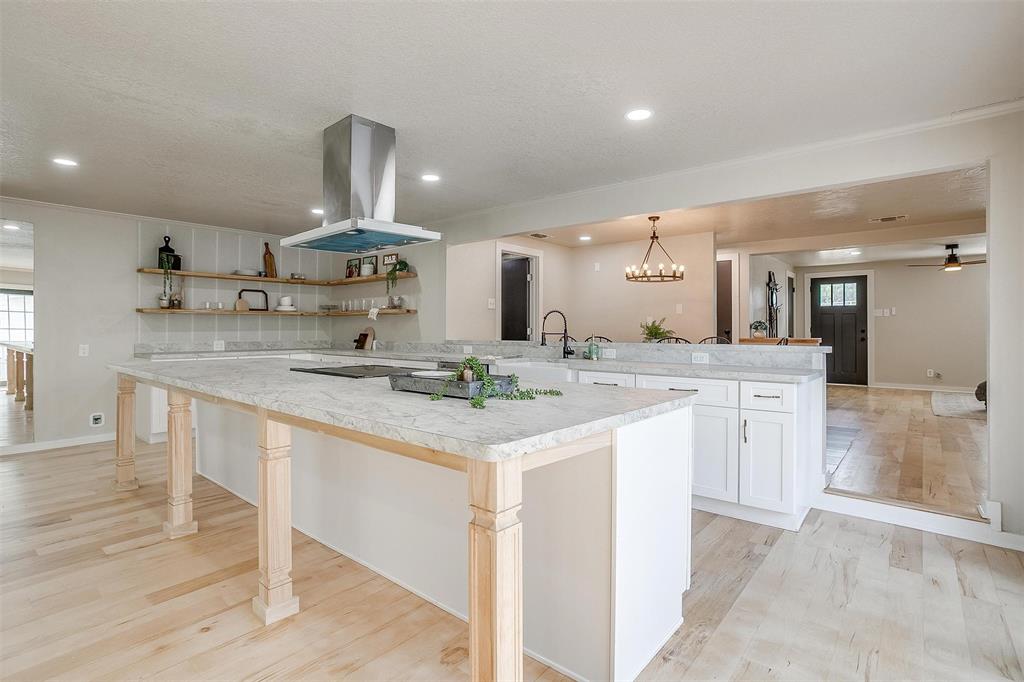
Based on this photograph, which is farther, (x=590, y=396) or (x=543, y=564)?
(x=590, y=396)

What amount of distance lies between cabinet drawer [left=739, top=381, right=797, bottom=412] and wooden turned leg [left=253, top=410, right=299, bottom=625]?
2451 millimetres

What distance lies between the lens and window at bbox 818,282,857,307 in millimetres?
9594

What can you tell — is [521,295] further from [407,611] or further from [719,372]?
[407,611]

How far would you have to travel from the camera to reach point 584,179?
153 inches

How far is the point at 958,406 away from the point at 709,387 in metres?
6.12

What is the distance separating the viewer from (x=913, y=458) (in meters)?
4.20

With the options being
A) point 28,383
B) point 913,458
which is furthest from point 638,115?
point 28,383

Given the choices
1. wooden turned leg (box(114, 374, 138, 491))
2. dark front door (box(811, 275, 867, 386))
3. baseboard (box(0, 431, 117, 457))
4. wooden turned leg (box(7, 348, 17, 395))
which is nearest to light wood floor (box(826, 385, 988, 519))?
dark front door (box(811, 275, 867, 386))

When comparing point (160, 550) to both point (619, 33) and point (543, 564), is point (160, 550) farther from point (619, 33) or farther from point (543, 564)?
point (619, 33)

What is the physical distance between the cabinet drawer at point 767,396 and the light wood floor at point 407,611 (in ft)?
2.28

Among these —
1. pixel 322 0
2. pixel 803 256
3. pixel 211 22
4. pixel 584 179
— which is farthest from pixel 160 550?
pixel 803 256

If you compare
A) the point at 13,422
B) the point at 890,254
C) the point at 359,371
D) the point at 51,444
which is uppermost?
the point at 890,254

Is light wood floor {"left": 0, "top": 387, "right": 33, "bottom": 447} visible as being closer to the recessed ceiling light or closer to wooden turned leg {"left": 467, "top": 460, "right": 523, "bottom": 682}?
wooden turned leg {"left": 467, "top": 460, "right": 523, "bottom": 682}

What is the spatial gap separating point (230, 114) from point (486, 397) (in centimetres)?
218
